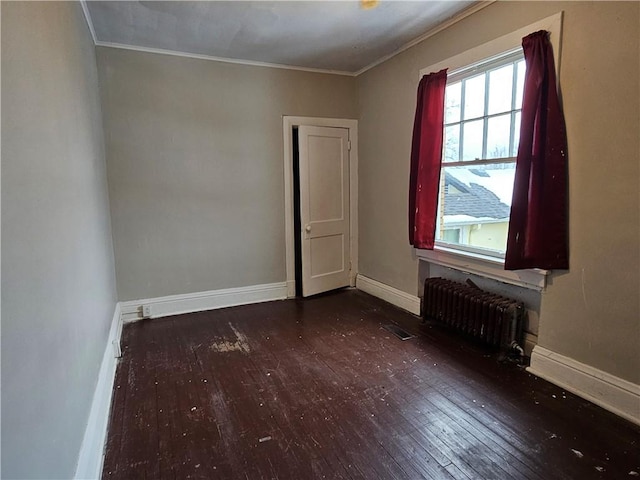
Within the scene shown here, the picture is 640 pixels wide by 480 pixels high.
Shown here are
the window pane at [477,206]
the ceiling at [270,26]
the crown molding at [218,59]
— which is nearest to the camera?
the ceiling at [270,26]

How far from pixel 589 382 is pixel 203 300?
11.2ft

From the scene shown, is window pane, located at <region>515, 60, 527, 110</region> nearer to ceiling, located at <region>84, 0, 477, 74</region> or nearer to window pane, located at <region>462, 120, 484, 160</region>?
window pane, located at <region>462, 120, 484, 160</region>

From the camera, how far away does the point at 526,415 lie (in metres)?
2.18

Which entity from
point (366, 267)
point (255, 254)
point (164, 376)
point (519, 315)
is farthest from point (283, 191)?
point (519, 315)

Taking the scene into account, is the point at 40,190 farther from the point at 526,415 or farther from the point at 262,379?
the point at 526,415

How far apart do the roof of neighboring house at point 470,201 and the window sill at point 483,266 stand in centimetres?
31

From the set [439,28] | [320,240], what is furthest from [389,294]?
[439,28]

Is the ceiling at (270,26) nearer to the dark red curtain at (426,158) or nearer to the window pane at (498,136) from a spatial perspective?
the dark red curtain at (426,158)

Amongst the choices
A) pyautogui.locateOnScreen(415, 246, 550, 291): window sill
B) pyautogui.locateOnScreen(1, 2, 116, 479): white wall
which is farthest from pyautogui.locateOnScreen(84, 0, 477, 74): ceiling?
pyautogui.locateOnScreen(415, 246, 550, 291): window sill

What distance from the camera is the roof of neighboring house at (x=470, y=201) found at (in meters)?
2.95

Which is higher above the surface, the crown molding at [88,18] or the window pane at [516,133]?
the crown molding at [88,18]

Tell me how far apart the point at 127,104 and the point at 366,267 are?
3.08m

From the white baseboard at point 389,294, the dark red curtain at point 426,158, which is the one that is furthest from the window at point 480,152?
the white baseboard at point 389,294

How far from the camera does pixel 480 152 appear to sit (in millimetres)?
3033
